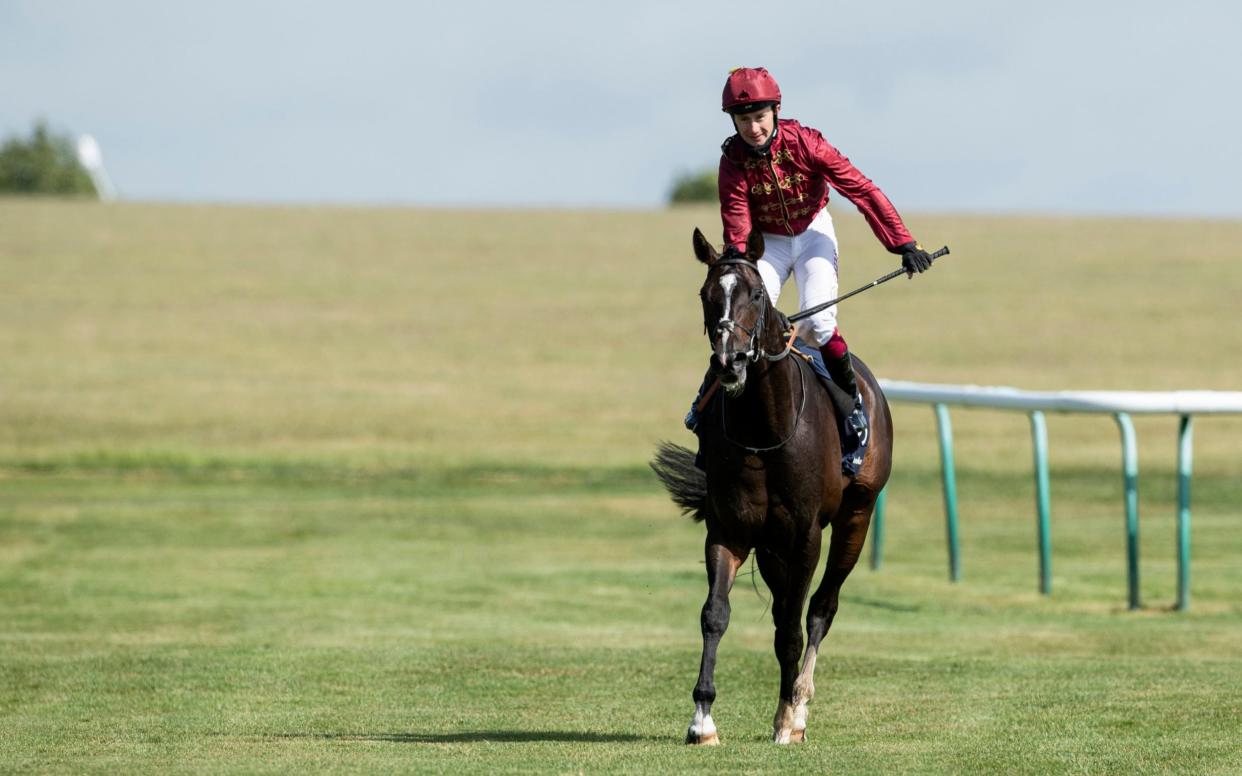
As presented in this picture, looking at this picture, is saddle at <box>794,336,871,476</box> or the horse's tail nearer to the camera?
saddle at <box>794,336,871,476</box>

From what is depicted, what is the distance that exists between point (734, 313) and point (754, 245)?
47 cm

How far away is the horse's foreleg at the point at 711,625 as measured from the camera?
8531 millimetres

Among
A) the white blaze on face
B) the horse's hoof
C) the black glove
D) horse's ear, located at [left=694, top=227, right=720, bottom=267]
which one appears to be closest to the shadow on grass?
the horse's hoof

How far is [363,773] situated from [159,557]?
490 inches

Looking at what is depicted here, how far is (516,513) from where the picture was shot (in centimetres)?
2461

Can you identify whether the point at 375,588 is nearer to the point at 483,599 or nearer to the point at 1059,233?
the point at 483,599

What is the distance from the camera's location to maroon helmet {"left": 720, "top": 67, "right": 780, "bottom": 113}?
29.8 feet

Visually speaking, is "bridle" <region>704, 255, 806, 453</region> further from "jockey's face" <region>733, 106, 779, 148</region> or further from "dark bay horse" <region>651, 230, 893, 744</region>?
"jockey's face" <region>733, 106, 779, 148</region>

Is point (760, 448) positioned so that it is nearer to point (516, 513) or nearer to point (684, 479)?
point (684, 479)

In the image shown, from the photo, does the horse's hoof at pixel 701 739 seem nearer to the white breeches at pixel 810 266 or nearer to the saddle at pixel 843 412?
the saddle at pixel 843 412

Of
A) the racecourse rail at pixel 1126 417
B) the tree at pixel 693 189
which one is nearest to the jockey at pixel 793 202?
the racecourse rail at pixel 1126 417

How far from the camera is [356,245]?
2319 inches

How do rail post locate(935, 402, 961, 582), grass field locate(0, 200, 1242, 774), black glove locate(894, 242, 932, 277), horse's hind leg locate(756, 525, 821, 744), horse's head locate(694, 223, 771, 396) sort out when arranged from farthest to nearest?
rail post locate(935, 402, 961, 582) < grass field locate(0, 200, 1242, 774) < black glove locate(894, 242, 932, 277) < horse's hind leg locate(756, 525, 821, 744) < horse's head locate(694, 223, 771, 396)

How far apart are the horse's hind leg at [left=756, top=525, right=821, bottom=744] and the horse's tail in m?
0.78
